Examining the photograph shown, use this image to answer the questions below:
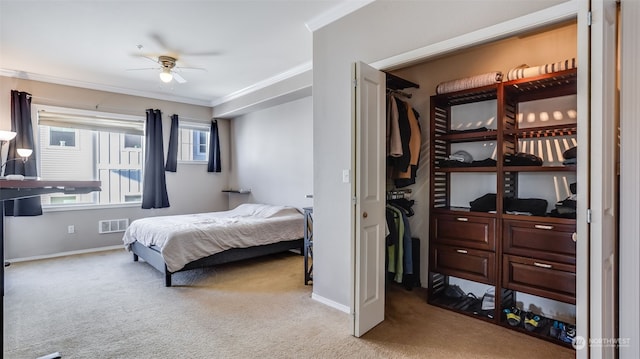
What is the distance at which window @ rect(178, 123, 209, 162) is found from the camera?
6059mm

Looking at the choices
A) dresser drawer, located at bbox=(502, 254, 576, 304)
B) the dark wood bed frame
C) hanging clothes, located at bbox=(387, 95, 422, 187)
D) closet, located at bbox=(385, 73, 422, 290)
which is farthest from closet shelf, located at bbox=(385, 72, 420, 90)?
the dark wood bed frame

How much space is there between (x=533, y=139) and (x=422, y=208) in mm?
1130

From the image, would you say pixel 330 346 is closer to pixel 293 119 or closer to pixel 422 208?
pixel 422 208

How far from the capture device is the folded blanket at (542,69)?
2215mm

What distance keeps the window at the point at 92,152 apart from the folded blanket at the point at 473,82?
4.58 metres

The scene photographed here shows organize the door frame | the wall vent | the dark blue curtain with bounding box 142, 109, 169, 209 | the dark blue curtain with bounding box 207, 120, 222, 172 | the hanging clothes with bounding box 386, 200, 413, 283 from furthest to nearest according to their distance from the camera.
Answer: the dark blue curtain with bounding box 207, 120, 222, 172, the dark blue curtain with bounding box 142, 109, 169, 209, the wall vent, the hanging clothes with bounding box 386, 200, 413, 283, the door frame

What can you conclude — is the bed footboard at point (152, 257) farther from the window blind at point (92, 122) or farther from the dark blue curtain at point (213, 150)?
the dark blue curtain at point (213, 150)

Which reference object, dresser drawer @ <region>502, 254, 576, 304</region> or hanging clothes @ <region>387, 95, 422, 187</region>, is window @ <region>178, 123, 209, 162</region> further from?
dresser drawer @ <region>502, 254, 576, 304</region>

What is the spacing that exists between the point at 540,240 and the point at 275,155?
3.95 meters

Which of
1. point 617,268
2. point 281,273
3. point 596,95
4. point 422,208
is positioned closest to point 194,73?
point 281,273

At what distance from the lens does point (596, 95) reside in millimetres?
1348

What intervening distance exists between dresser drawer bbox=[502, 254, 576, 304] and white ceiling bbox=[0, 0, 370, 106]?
2.37 meters

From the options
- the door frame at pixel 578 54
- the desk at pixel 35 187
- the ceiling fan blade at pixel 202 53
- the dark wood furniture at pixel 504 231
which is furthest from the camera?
the ceiling fan blade at pixel 202 53

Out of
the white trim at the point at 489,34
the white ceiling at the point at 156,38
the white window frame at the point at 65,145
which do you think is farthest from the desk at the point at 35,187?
the white window frame at the point at 65,145
